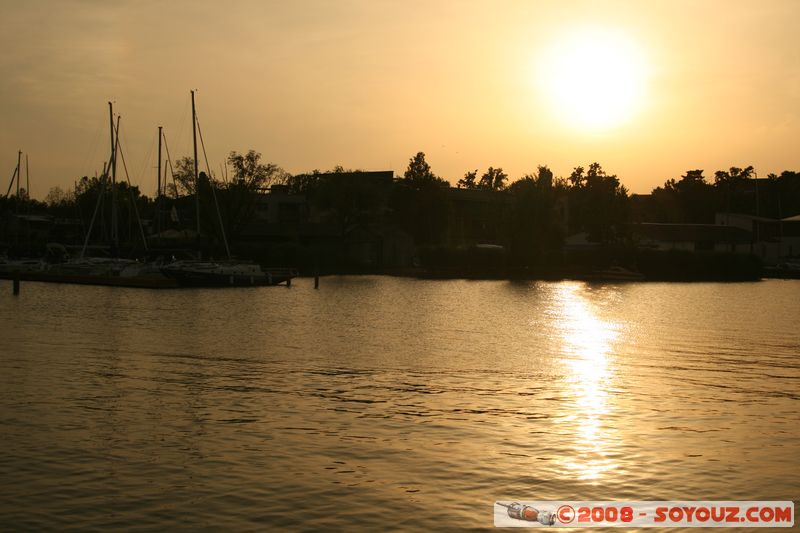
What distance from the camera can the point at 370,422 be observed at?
70.5 ft

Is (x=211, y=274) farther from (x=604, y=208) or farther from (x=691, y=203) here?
(x=691, y=203)

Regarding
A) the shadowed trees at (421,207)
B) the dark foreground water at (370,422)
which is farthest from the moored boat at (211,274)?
the shadowed trees at (421,207)

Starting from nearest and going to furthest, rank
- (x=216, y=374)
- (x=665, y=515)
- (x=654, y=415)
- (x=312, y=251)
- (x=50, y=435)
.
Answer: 1. (x=665, y=515)
2. (x=50, y=435)
3. (x=654, y=415)
4. (x=216, y=374)
5. (x=312, y=251)

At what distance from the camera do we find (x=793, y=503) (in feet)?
49.8

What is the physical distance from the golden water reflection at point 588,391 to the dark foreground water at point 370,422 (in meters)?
0.09

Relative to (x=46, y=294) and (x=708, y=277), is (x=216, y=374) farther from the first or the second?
(x=708, y=277)

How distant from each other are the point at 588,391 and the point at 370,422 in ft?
27.1

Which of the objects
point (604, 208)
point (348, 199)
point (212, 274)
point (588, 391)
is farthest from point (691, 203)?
point (588, 391)

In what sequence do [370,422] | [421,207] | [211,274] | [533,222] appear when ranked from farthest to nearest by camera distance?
[421,207] → [533,222] → [211,274] → [370,422]

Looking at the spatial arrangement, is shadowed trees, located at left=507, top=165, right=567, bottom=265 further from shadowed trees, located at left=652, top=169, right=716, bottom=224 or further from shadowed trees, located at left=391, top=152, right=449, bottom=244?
shadowed trees, located at left=652, top=169, right=716, bottom=224

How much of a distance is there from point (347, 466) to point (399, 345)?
22228 mm

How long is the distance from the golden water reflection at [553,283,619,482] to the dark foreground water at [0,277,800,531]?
9 cm

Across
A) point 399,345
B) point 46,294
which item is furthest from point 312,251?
point 399,345

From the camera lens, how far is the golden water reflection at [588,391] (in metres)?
17.8
